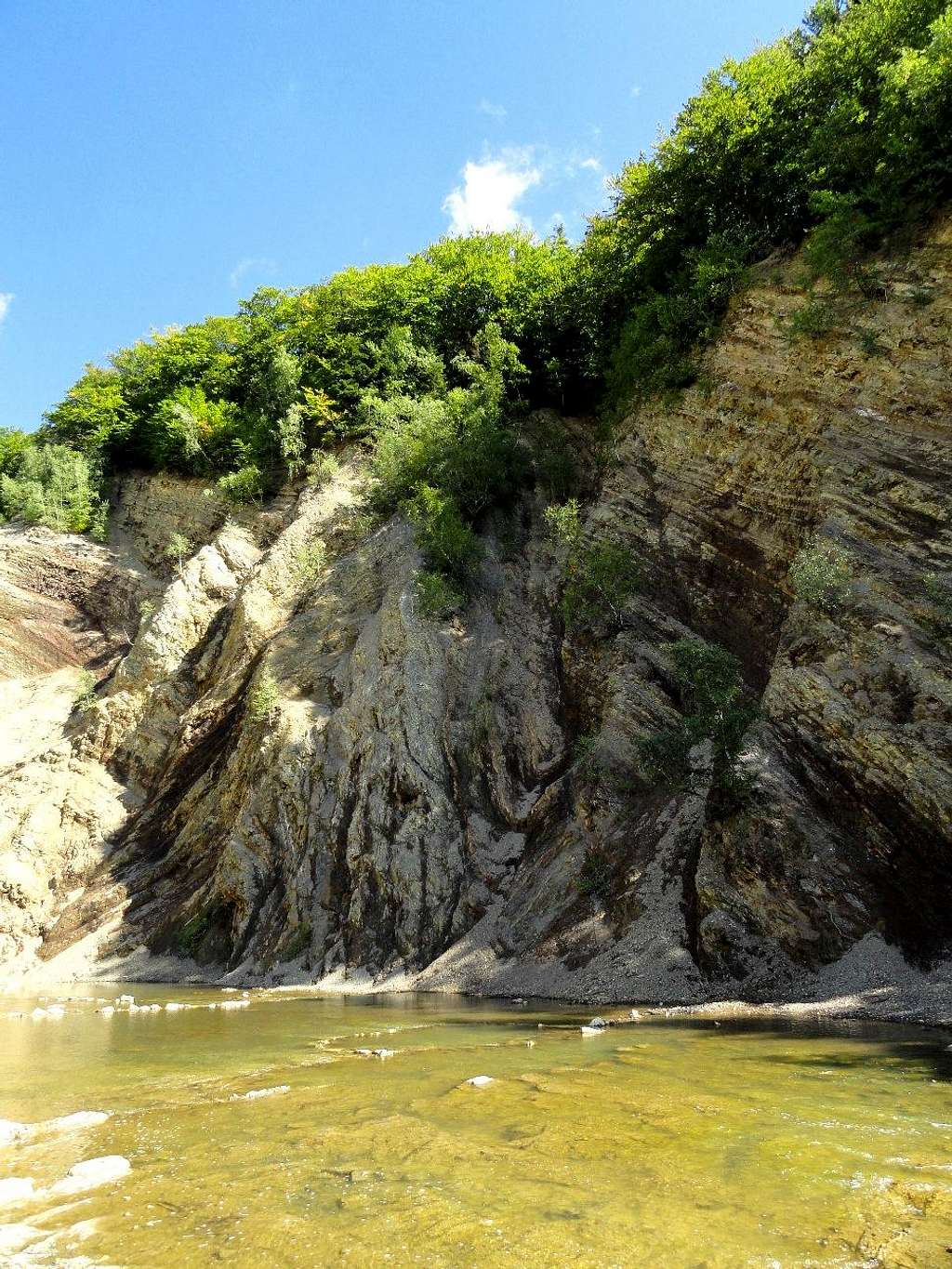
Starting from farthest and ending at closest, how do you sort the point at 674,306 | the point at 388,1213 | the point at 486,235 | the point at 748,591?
the point at 486,235, the point at 674,306, the point at 748,591, the point at 388,1213

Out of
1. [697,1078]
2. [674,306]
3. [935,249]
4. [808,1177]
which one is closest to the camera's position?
[808,1177]

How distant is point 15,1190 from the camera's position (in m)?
4.64

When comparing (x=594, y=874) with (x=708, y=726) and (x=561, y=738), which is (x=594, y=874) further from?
(x=561, y=738)

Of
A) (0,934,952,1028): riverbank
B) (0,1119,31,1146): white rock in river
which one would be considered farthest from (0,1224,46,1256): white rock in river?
(0,934,952,1028): riverbank

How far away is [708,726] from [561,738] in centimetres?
777

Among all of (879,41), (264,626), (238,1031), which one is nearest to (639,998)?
(238,1031)

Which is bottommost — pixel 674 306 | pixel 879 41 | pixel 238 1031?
pixel 238 1031

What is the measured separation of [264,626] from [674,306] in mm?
18308

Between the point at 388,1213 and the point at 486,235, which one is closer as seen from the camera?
the point at 388,1213

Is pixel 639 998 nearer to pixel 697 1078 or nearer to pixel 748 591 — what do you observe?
pixel 697 1078

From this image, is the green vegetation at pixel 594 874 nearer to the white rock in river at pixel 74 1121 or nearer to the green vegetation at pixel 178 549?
the white rock in river at pixel 74 1121

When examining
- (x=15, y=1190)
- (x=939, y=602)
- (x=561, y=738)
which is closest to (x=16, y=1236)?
(x=15, y=1190)

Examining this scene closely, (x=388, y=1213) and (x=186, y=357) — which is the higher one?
(x=186, y=357)

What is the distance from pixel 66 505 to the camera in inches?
1553
